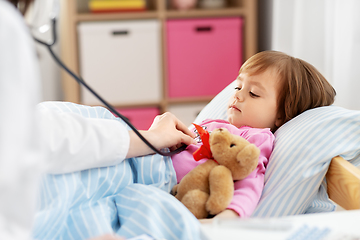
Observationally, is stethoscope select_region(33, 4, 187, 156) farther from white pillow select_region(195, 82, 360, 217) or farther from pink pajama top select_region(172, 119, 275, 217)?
white pillow select_region(195, 82, 360, 217)

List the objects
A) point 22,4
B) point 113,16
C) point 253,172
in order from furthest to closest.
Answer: point 113,16, point 253,172, point 22,4

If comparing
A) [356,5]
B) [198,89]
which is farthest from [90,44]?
[356,5]

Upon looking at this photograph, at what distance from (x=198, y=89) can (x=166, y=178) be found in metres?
1.57

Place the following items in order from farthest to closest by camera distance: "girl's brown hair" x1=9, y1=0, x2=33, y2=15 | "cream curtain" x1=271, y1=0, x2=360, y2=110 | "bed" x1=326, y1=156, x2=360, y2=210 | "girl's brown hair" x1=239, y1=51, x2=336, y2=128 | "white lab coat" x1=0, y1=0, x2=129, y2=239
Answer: "cream curtain" x1=271, y1=0, x2=360, y2=110, "girl's brown hair" x1=239, y1=51, x2=336, y2=128, "bed" x1=326, y1=156, x2=360, y2=210, "girl's brown hair" x1=9, y1=0, x2=33, y2=15, "white lab coat" x1=0, y1=0, x2=129, y2=239

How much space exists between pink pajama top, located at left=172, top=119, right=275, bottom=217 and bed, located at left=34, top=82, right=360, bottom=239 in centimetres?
3

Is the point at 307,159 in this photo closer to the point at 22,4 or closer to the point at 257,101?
the point at 257,101

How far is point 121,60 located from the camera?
7.91 ft

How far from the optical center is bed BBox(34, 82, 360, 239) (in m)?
0.76

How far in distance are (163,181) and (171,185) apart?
0.09 ft

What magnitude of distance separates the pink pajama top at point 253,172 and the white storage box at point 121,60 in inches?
50.2

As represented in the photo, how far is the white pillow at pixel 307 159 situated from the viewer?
0.92 m

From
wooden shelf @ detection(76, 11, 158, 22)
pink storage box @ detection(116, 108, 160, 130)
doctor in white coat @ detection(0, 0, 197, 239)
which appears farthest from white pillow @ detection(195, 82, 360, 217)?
wooden shelf @ detection(76, 11, 158, 22)

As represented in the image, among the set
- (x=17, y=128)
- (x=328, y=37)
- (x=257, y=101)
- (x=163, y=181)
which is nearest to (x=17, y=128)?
(x=17, y=128)

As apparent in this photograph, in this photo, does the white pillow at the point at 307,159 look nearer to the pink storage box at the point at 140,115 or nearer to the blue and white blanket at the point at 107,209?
the blue and white blanket at the point at 107,209
